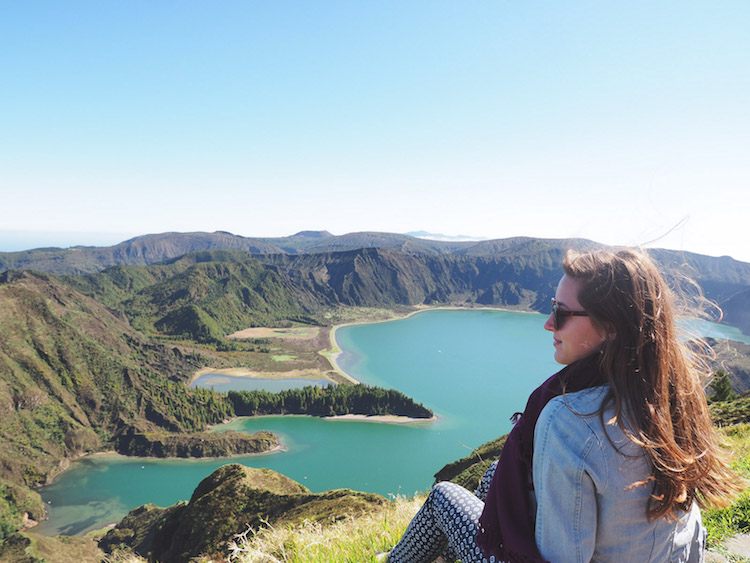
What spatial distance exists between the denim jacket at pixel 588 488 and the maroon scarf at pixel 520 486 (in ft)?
0.38

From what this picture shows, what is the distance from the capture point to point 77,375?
96062mm

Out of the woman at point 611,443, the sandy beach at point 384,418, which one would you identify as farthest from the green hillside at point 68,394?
the woman at point 611,443

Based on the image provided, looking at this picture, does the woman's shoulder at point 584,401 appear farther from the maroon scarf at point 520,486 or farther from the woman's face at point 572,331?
the woman's face at point 572,331

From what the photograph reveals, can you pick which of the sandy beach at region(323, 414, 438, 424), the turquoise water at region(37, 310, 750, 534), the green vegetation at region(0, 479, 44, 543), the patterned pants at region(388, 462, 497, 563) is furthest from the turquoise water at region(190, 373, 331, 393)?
the patterned pants at region(388, 462, 497, 563)

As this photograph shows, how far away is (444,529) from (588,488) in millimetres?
1350

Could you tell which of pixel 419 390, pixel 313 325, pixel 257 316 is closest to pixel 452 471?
pixel 419 390

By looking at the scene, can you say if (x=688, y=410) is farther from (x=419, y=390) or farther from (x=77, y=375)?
(x=77, y=375)

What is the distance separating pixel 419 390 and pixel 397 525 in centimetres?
9972

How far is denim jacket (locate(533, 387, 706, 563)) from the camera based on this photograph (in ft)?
5.29

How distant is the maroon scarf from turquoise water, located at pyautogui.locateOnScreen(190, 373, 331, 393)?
338 ft

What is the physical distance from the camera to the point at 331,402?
3388 inches

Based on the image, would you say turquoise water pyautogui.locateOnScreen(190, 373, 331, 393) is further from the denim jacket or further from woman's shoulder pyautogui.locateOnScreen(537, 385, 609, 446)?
woman's shoulder pyautogui.locateOnScreen(537, 385, 609, 446)

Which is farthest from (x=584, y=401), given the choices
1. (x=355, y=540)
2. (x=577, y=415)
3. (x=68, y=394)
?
(x=68, y=394)

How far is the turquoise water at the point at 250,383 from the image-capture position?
104 meters
